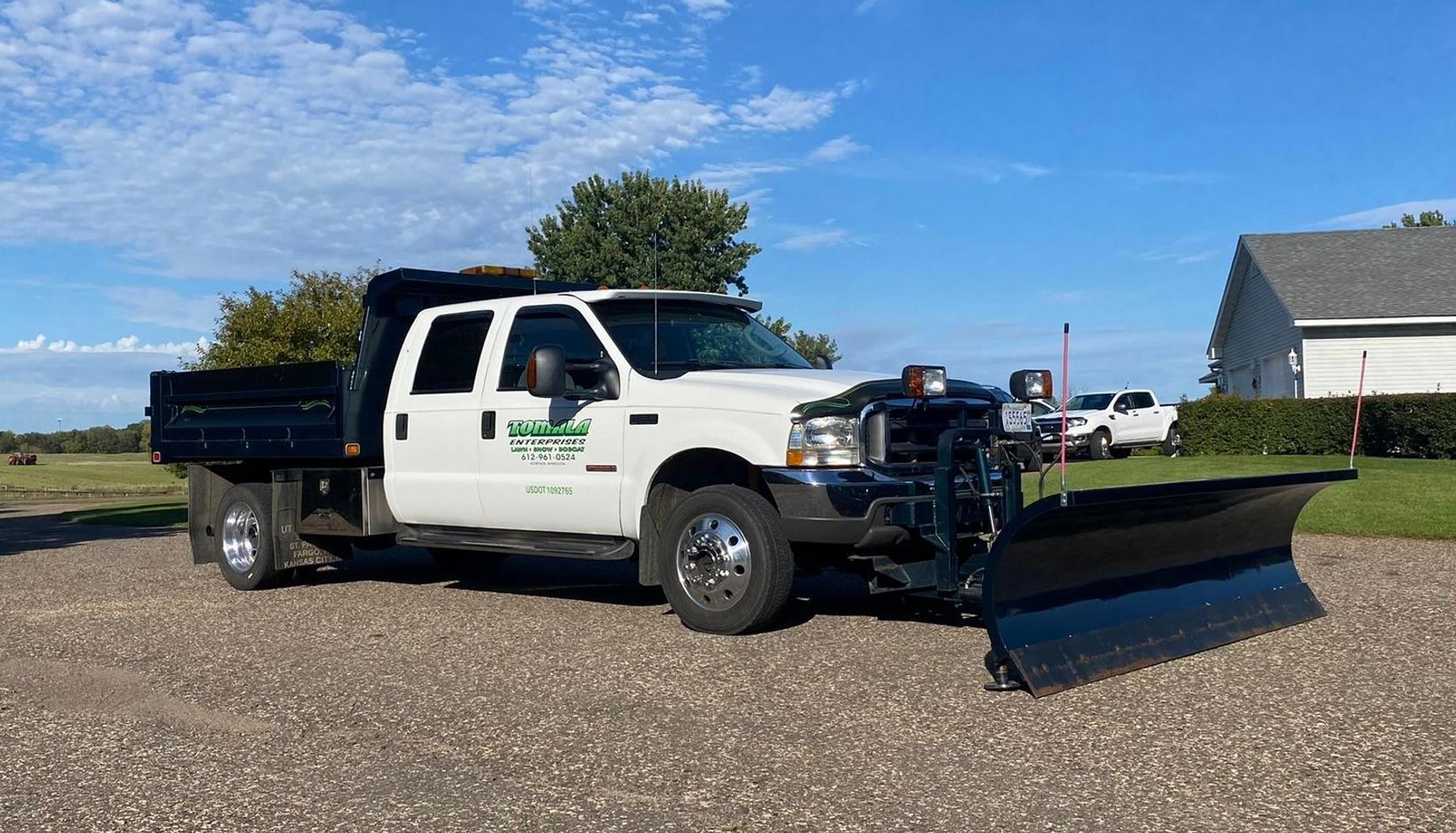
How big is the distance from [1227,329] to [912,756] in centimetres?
3873

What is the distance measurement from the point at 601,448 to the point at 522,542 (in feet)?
3.23

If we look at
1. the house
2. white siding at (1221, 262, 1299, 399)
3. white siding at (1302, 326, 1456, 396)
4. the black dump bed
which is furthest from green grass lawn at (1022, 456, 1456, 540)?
white siding at (1221, 262, 1299, 399)

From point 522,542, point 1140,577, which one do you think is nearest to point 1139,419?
point 522,542

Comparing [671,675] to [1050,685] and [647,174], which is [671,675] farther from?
[647,174]

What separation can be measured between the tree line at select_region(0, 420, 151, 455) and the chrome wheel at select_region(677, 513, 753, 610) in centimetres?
8882

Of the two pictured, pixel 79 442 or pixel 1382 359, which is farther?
pixel 79 442

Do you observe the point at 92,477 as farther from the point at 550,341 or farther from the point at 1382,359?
the point at 550,341

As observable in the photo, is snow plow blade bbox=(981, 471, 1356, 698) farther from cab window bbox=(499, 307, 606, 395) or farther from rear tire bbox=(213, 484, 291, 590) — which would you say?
rear tire bbox=(213, 484, 291, 590)

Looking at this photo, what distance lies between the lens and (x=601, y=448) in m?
8.18

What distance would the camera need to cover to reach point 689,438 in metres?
7.68

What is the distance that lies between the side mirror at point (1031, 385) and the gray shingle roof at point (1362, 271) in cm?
2686

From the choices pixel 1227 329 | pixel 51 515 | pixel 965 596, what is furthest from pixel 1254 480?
pixel 1227 329

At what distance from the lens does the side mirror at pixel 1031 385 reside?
746 centimetres

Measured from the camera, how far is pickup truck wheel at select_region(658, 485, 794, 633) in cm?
721
